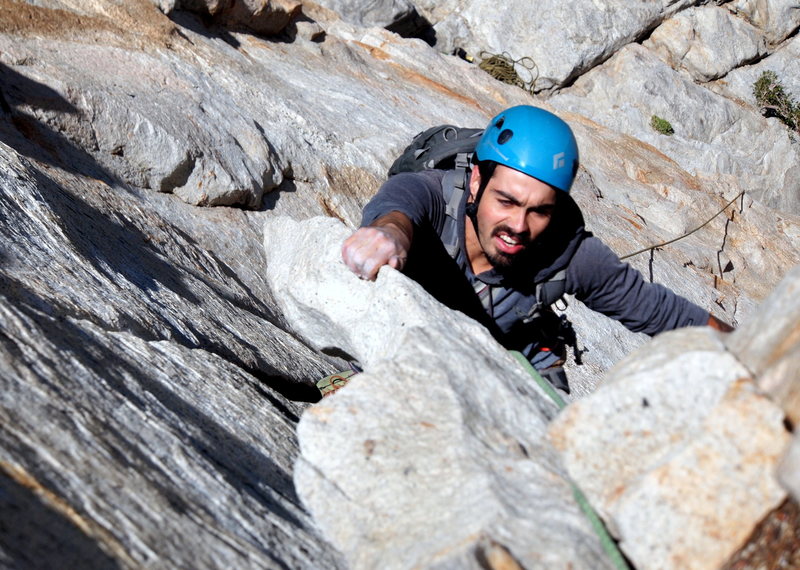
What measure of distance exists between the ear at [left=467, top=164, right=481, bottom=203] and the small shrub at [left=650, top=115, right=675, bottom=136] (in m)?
17.0

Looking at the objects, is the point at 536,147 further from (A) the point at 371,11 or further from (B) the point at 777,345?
(A) the point at 371,11

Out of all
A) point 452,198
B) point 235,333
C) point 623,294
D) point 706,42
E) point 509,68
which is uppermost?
point 706,42

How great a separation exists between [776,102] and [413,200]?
23.0 metres

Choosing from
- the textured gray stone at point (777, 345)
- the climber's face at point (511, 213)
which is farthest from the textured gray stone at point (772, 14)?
the textured gray stone at point (777, 345)

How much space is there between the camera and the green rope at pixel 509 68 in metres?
21.1

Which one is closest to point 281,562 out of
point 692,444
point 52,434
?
point 52,434

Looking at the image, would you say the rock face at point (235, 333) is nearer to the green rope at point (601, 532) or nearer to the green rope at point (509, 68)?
the green rope at point (601, 532)

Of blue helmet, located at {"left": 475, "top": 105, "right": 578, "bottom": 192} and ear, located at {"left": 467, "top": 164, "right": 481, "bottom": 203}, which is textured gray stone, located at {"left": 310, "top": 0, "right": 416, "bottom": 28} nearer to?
ear, located at {"left": 467, "top": 164, "right": 481, "bottom": 203}

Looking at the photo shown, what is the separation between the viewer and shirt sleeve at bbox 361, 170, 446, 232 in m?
4.78

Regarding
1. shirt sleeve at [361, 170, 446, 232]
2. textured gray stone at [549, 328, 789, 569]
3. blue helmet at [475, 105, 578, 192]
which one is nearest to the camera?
textured gray stone at [549, 328, 789, 569]

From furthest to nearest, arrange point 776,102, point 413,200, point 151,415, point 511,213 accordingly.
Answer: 1. point 776,102
2. point 511,213
3. point 413,200
4. point 151,415

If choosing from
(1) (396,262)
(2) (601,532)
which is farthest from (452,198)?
(2) (601,532)

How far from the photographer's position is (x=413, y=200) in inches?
194

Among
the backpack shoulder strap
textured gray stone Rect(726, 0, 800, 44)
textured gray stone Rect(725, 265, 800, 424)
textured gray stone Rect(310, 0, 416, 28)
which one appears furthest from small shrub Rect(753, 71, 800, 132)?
textured gray stone Rect(725, 265, 800, 424)
